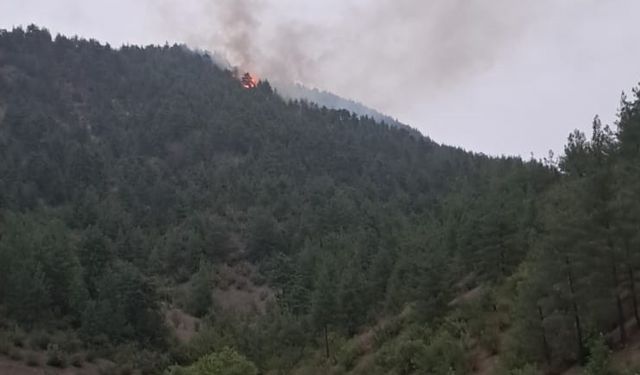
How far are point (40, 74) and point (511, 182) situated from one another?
121m

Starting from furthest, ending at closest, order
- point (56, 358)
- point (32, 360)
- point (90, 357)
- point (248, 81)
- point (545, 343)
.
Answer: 1. point (248, 81)
2. point (90, 357)
3. point (56, 358)
4. point (32, 360)
5. point (545, 343)

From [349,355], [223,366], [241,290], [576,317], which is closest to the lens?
[576,317]

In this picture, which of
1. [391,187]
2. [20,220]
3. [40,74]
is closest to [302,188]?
[391,187]

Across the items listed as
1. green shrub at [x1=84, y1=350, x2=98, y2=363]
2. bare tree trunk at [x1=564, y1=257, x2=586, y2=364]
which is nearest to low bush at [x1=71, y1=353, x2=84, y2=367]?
green shrub at [x1=84, y1=350, x2=98, y2=363]

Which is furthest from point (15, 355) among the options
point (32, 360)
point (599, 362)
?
point (599, 362)

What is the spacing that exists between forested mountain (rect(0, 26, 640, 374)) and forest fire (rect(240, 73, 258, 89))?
12.7 feet

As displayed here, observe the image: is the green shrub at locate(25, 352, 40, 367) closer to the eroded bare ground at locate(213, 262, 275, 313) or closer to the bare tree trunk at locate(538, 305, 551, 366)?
the bare tree trunk at locate(538, 305, 551, 366)

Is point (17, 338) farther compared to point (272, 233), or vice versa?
point (272, 233)

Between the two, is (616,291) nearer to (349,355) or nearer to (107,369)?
(349,355)

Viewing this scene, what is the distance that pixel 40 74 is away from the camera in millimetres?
155250

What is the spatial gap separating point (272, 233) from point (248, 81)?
94985mm

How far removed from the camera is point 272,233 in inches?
3939

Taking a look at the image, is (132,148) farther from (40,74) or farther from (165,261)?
(165,261)

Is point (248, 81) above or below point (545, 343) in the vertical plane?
above
